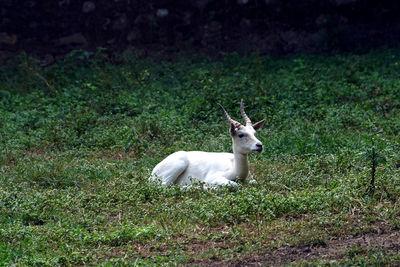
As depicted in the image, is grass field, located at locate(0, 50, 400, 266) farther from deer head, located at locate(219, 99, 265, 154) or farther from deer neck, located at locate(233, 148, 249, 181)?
deer head, located at locate(219, 99, 265, 154)

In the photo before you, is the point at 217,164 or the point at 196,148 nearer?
the point at 217,164

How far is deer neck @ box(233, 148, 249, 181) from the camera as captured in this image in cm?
741

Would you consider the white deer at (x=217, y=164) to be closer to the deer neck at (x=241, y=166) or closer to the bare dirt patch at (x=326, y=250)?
the deer neck at (x=241, y=166)

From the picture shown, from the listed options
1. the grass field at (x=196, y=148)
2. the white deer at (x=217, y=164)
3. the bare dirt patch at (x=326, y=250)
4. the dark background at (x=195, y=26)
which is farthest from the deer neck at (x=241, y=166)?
→ the dark background at (x=195, y=26)

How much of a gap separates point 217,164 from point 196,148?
54.0 inches

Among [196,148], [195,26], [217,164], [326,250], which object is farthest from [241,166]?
[195,26]

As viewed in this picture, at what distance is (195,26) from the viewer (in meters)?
13.3

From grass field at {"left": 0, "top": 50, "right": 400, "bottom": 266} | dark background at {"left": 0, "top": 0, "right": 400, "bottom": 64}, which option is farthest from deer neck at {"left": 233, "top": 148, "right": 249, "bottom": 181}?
dark background at {"left": 0, "top": 0, "right": 400, "bottom": 64}

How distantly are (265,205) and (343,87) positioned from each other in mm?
5120

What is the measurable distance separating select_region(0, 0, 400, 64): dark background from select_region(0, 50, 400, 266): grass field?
0.49m

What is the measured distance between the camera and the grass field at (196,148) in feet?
18.3

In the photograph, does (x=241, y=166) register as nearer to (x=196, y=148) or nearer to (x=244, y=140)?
(x=244, y=140)

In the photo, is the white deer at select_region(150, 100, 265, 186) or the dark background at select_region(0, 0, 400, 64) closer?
the white deer at select_region(150, 100, 265, 186)

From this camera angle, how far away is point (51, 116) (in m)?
10.4
